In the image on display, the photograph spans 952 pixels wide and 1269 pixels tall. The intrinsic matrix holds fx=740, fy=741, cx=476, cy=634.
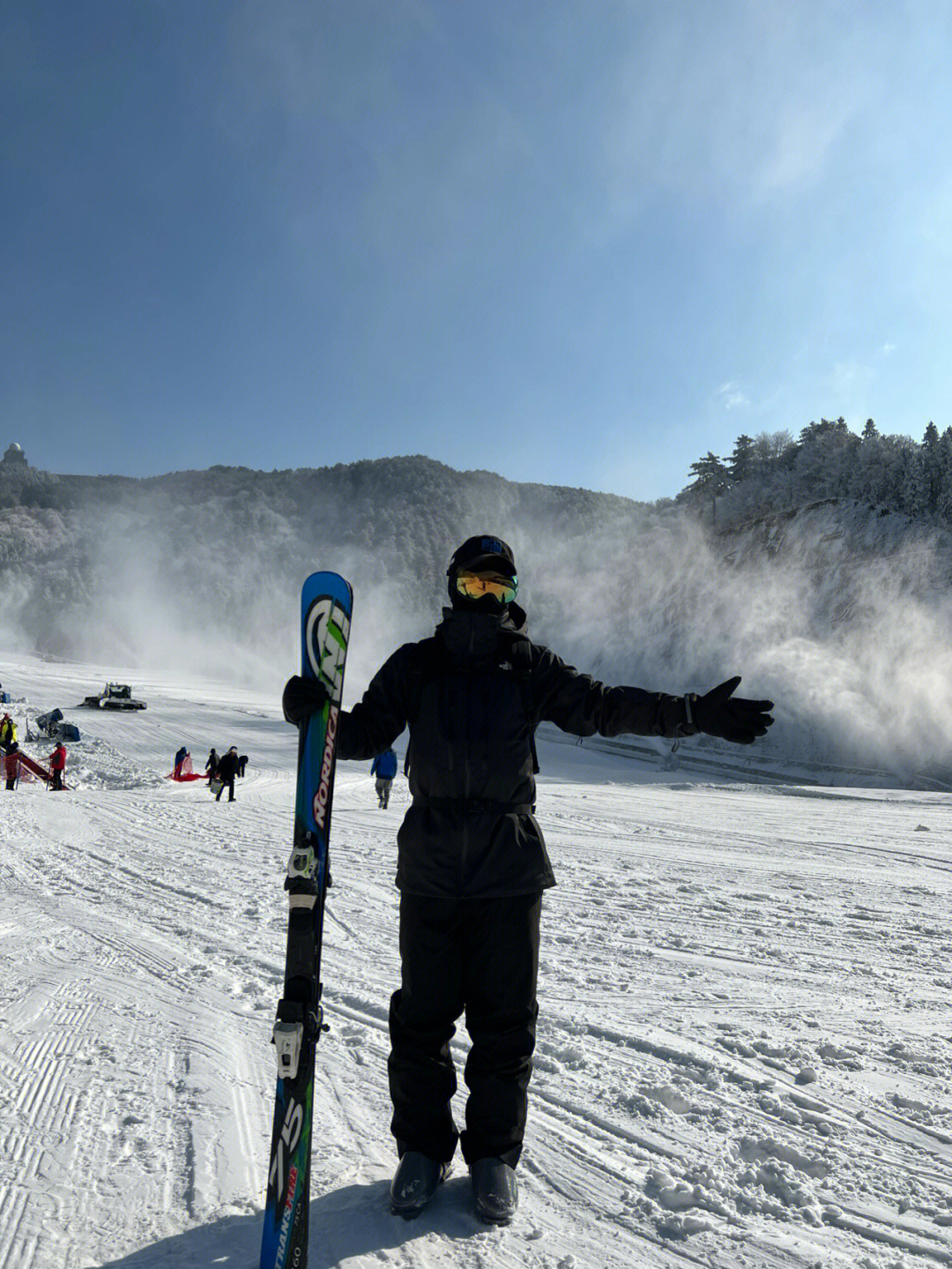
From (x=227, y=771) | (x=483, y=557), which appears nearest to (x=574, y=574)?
(x=227, y=771)

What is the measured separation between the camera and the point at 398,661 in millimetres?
2510

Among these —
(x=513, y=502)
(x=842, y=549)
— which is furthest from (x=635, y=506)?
(x=842, y=549)

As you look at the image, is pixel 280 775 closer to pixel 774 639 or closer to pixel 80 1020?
pixel 80 1020

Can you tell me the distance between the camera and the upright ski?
1.84 meters

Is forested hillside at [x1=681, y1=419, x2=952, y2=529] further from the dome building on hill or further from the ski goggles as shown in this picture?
the dome building on hill

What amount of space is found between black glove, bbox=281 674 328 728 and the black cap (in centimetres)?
62

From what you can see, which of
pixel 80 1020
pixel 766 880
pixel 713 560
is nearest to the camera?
pixel 80 1020

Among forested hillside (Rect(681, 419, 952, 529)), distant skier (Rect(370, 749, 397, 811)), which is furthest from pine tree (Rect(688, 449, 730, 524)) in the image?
distant skier (Rect(370, 749, 397, 811))

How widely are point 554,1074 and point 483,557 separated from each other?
2245 mm

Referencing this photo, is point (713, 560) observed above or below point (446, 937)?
above

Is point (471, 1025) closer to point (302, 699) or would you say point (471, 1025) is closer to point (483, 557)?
point (302, 699)

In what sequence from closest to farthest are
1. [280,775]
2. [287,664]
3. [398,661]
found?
[398,661] < [280,775] < [287,664]

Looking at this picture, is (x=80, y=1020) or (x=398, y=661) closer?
(x=398, y=661)

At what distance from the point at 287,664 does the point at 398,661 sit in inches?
2765
